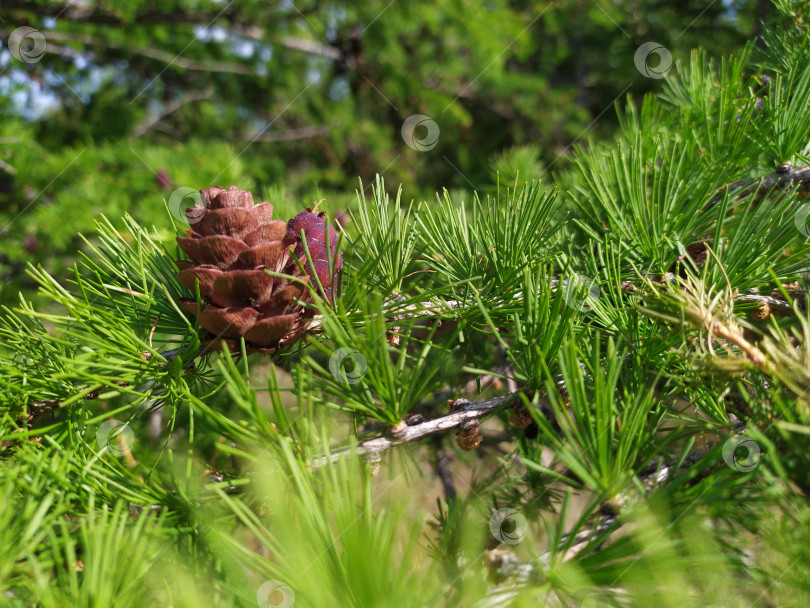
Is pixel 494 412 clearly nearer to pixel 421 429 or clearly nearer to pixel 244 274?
pixel 421 429

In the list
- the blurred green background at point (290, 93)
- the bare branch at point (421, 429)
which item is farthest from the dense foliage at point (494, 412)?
the blurred green background at point (290, 93)

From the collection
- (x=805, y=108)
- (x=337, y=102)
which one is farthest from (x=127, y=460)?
(x=337, y=102)

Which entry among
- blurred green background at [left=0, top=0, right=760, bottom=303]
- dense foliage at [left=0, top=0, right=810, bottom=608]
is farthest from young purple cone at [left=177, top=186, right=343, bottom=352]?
blurred green background at [left=0, top=0, right=760, bottom=303]

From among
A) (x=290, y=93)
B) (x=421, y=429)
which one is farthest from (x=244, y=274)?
(x=290, y=93)

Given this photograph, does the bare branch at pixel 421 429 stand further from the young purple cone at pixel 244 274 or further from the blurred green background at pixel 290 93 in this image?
the blurred green background at pixel 290 93

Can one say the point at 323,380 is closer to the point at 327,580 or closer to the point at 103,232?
the point at 327,580

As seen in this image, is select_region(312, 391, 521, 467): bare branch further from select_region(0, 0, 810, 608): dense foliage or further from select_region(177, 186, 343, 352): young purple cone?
select_region(177, 186, 343, 352): young purple cone

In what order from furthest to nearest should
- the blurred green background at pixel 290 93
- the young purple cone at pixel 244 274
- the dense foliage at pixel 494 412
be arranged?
the blurred green background at pixel 290 93 < the young purple cone at pixel 244 274 < the dense foliage at pixel 494 412
